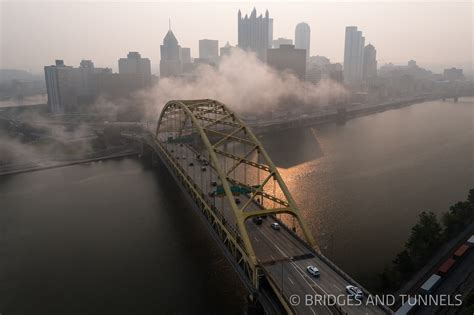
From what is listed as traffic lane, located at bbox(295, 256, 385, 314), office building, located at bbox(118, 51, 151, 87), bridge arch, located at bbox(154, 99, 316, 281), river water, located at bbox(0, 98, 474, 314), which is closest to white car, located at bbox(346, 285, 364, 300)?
traffic lane, located at bbox(295, 256, 385, 314)

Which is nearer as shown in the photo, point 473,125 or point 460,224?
point 460,224

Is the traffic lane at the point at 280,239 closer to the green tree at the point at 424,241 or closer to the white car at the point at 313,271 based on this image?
the white car at the point at 313,271

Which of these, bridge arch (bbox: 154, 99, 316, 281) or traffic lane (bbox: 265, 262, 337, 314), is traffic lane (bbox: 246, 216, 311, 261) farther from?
traffic lane (bbox: 265, 262, 337, 314)

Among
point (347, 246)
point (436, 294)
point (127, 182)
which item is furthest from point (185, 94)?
point (436, 294)

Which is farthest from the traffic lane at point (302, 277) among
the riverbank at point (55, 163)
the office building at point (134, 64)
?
the office building at point (134, 64)

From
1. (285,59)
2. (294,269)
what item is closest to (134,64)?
(285,59)

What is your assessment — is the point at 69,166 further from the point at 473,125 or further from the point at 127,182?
the point at 473,125

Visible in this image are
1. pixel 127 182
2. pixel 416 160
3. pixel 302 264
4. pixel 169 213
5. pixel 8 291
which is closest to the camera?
pixel 302 264

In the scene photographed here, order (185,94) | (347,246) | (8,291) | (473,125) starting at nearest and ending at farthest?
(8,291), (347,246), (473,125), (185,94)
